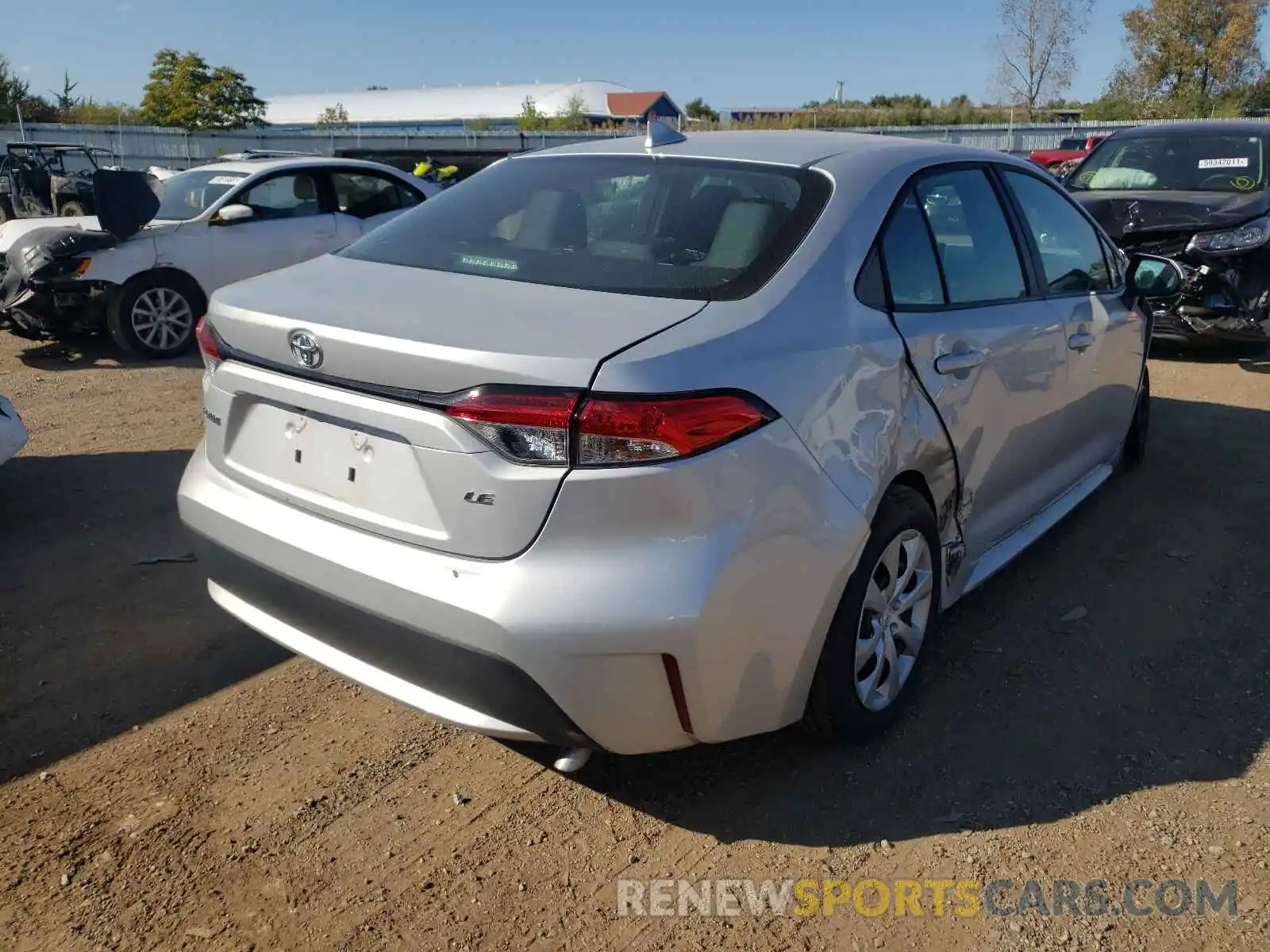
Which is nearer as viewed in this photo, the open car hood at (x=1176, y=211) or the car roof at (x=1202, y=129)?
the open car hood at (x=1176, y=211)

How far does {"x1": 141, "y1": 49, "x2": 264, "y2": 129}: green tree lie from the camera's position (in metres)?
43.8

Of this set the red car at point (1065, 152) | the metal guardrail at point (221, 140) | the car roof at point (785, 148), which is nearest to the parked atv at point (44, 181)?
the car roof at point (785, 148)

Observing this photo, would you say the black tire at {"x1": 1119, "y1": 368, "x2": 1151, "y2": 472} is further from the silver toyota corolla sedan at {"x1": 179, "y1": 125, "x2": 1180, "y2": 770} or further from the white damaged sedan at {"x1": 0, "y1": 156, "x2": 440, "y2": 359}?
the white damaged sedan at {"x1": 0, "y1": 156, "x2": 440, "y2": 359}

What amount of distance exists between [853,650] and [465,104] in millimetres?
74581

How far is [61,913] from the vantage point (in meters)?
2.44

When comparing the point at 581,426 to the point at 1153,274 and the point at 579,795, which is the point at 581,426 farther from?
the point at 1153,274

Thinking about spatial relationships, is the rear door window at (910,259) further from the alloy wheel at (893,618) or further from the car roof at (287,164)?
the car roof at (287,164)

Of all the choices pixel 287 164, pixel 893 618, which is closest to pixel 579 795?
pixel 893 618

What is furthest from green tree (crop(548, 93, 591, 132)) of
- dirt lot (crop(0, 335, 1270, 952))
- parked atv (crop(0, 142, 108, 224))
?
dirt lot (crop(0, 335, 1270, 952))

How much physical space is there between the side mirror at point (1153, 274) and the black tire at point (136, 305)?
22.4 feet

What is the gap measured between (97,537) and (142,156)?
24485 millimetres

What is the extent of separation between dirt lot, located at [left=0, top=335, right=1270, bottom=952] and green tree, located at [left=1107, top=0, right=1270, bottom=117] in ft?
139

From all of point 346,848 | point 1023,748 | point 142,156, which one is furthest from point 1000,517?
point 142,156

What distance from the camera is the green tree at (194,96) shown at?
4378cm
